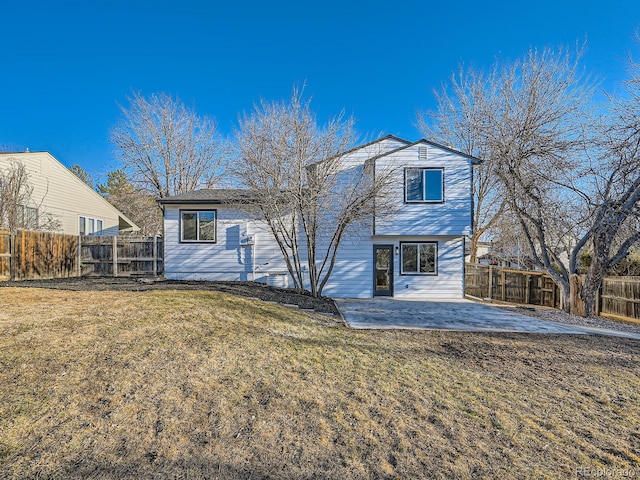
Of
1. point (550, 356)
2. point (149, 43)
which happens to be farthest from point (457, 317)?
point (149, 43)

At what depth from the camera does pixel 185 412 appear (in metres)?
2.54

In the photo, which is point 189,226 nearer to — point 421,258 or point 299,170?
point 299,170

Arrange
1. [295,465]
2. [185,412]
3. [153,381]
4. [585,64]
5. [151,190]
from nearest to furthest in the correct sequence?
[295,465], [185,412], [153,381], [585,64], [151,190]

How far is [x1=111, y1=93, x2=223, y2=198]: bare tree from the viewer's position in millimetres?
20828

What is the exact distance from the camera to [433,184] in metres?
11.1

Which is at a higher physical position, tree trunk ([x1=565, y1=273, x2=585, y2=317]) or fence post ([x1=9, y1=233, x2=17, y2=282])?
fence post ([x1=9, y1=233, x2=17, y2=282])

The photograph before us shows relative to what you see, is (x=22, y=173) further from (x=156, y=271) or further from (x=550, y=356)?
(x=550, y=356)

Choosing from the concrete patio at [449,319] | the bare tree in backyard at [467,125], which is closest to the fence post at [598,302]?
the concrete patio at [449,319]

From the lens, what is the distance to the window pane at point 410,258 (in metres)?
11.6

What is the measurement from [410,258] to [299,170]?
17.0 feet

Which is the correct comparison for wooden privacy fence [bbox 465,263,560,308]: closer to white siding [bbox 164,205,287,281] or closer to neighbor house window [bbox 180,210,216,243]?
white siding [bbox 164,205,287,281]

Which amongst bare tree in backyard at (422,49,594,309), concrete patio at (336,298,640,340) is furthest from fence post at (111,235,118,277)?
bare tree in backyard at (422,49,594,309)

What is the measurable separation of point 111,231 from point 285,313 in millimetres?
19275

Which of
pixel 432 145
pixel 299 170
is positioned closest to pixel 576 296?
pixel 432 145
